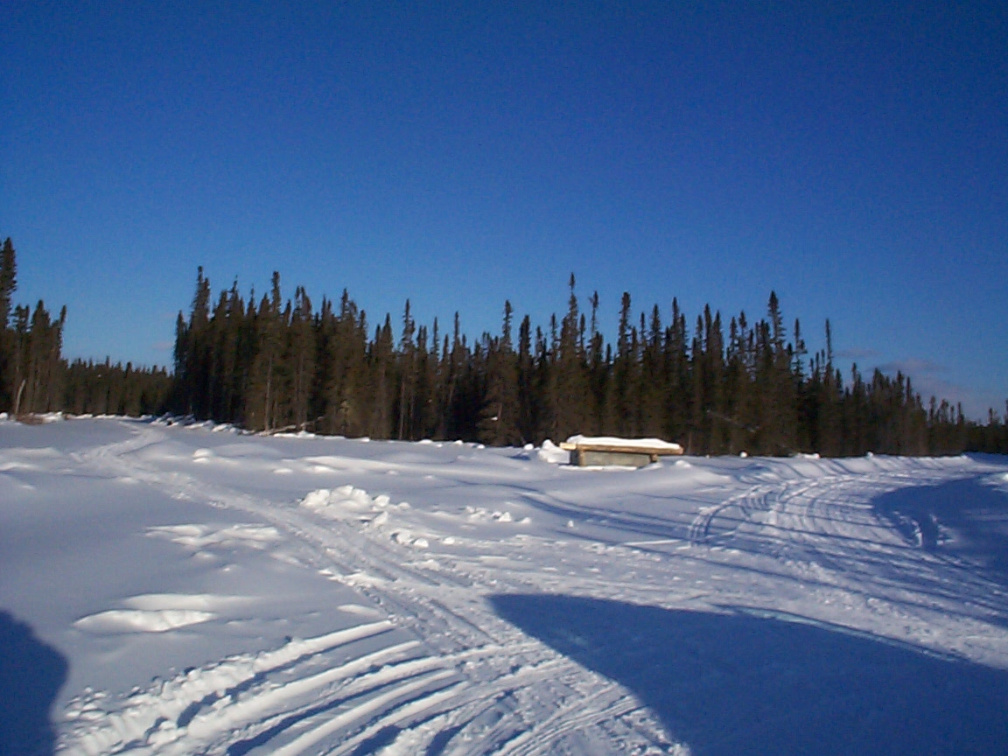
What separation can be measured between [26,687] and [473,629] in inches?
136

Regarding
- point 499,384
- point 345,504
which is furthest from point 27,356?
point 345,504

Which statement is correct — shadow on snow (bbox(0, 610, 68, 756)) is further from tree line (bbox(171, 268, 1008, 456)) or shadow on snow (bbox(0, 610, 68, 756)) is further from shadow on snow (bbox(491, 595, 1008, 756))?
tree line (bbox(171, 268, 1008, 456))

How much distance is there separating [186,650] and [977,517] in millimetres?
15013

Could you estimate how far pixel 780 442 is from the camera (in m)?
60.4

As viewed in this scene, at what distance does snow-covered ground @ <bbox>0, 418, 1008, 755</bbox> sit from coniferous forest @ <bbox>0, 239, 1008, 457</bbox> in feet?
131

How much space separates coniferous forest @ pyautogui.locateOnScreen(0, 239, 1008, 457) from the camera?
55406mm

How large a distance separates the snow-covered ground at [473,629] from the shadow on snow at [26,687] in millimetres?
20

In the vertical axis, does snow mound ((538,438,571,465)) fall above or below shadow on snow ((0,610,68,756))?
above

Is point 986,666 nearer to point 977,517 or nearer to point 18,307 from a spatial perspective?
point 977,517

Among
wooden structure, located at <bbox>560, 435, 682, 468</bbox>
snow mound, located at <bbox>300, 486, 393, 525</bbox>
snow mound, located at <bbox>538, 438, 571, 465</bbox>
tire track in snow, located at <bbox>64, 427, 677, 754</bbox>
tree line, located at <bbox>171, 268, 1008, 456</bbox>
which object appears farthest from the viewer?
tree line, located at <bbox>171, 268, 1008, 456</bbox>

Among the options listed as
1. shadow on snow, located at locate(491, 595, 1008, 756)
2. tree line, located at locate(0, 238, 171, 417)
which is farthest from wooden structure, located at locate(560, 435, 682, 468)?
tree line, located at locate(0, 238, 171, 417)

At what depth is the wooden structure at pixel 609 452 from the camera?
2848cm

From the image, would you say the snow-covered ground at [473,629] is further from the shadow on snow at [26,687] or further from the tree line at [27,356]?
the tree line at [27,356]

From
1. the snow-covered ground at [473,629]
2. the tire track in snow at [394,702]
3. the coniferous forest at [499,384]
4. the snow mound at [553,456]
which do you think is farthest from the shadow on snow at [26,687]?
the coniferous forest at [499,384]
